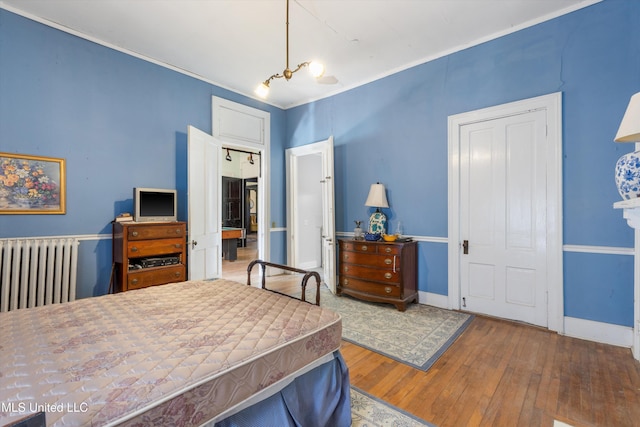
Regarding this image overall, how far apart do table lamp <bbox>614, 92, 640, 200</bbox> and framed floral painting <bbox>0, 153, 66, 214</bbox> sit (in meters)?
4.78

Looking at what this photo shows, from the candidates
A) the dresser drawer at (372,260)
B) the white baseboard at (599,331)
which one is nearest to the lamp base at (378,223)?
the dresser drawer at (372,260)

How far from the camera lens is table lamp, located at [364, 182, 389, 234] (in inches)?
156

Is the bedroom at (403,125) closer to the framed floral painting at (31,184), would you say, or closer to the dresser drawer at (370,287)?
the framed floral painting at (31,184)

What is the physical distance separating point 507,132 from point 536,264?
146 centimetres

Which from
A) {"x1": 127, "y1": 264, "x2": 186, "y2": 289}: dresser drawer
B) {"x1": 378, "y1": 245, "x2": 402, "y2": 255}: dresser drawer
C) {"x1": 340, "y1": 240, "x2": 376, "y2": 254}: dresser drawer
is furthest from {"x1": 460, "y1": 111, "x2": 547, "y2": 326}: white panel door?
{"x1": 127, "y1": 264, "x2": 186, "y2": 289}: dresser drawer

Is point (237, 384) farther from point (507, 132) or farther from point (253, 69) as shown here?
point (253, 69)

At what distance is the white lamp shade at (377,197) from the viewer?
395cm

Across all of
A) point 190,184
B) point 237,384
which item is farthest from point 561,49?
point 190,184

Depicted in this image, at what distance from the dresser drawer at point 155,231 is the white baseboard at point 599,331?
4.23m

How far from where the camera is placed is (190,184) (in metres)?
3.58

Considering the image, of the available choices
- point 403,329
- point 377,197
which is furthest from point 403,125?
point 403,329

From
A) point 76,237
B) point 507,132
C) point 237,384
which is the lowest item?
point 237,384

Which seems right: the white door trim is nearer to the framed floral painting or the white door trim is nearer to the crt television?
the crt television

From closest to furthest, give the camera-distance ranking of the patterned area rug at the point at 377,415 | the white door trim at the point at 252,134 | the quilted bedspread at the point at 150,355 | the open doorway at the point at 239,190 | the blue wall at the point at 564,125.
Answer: the quilted bedspread at the point at 150,355 → the patterned area rug at the point at 377,415 → the blue wall at the point at 564,125 → the white door trim at the point at 252,134 → the open doorway at the point at 239,190
